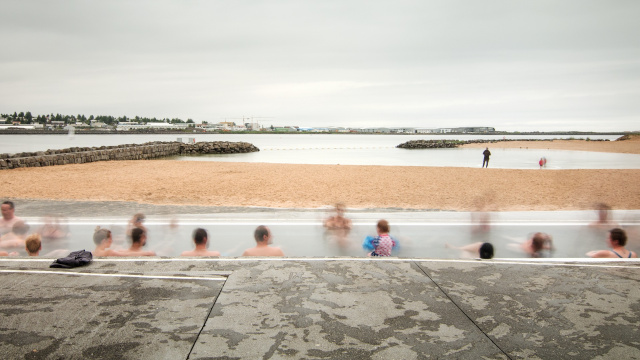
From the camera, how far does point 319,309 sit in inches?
99.7

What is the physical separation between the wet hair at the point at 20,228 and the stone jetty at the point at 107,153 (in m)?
15.6

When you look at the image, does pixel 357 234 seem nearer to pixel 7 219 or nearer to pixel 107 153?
pixel 7 219

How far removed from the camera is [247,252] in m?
5.13

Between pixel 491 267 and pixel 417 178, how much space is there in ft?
43.4

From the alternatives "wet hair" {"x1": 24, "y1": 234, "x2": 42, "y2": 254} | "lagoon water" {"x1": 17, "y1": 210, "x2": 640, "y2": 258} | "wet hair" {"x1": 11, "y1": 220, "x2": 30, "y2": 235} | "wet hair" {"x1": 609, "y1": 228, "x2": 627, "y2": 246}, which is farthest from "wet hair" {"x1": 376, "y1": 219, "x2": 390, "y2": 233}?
"wet hair" {"x1": 11, "y1": 220, "x2": 30, "y2": 235}

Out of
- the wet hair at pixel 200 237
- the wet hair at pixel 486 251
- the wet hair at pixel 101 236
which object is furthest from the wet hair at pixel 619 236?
the wet hair at pixel 101 236

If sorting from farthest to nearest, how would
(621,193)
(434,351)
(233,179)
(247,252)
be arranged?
(233,179) < (621,193) < (247,252) < (434,351)

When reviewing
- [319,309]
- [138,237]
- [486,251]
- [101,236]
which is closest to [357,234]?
[486,251]

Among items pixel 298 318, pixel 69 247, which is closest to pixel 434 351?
pixel 298 318

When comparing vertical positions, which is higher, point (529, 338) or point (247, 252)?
point (529, 338)

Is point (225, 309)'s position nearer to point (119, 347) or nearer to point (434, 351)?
point (119, 347)

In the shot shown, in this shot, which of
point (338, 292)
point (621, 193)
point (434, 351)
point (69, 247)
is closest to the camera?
point (434, 351)

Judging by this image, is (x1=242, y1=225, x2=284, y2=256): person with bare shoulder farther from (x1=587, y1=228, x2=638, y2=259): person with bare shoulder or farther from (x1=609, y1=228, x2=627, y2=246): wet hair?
(x1=609, y1=228, x2=627, y2=246): wet hair

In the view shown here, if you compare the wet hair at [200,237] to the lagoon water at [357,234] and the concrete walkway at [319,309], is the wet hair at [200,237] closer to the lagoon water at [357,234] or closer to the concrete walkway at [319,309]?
the lagoon water at [357,234]
